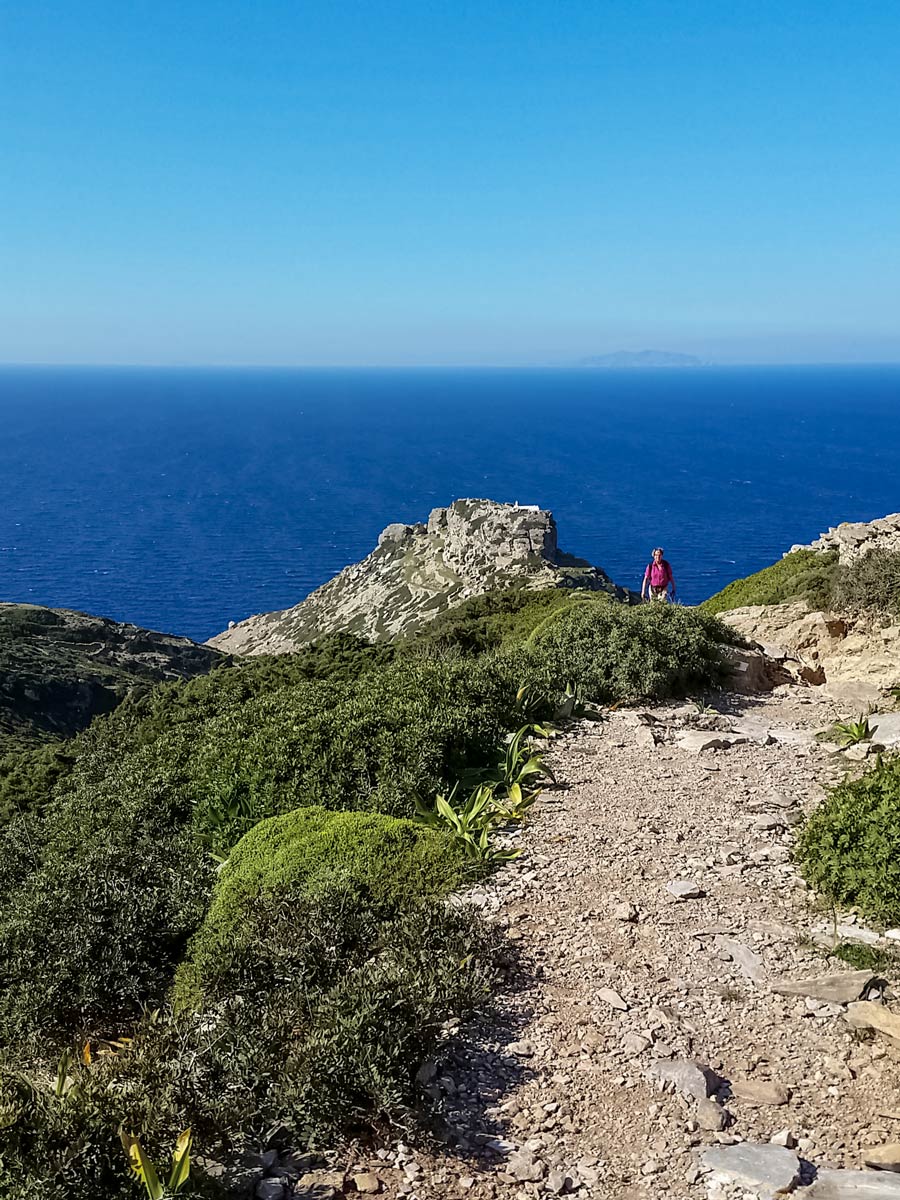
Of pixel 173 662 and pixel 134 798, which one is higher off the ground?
pixel 134 798

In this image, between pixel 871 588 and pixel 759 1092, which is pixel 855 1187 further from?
pixel 871 588

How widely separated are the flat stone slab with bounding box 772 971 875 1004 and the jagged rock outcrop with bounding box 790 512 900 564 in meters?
20.3

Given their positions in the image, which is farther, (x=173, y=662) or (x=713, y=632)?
(x=173, y=662)

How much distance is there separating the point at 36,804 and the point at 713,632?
12712mm

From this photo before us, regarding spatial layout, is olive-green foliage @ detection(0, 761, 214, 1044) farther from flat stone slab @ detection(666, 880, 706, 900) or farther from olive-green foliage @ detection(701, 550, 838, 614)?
olive-green foliage @ detection(701, 550, 838, 614)

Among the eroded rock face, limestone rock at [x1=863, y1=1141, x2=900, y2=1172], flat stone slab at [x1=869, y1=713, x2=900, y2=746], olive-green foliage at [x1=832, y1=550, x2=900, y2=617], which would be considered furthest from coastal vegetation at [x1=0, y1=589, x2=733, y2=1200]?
olive-green foliage at [x1=832, y1=550, x2=900, y2=617]

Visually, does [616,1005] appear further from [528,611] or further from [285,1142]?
[528,611]

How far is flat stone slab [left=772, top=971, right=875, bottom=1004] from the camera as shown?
6359 mm

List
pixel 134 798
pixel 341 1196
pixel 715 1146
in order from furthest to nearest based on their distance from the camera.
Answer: pixel 134 798 → pixel 715 1146 → pixel 341 1196

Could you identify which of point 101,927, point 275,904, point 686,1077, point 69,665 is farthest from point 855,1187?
point 69,665

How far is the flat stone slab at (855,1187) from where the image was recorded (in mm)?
4605

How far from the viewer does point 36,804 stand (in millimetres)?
17266

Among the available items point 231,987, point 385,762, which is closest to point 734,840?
point 385,762

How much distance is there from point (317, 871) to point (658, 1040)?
10.3 ft
